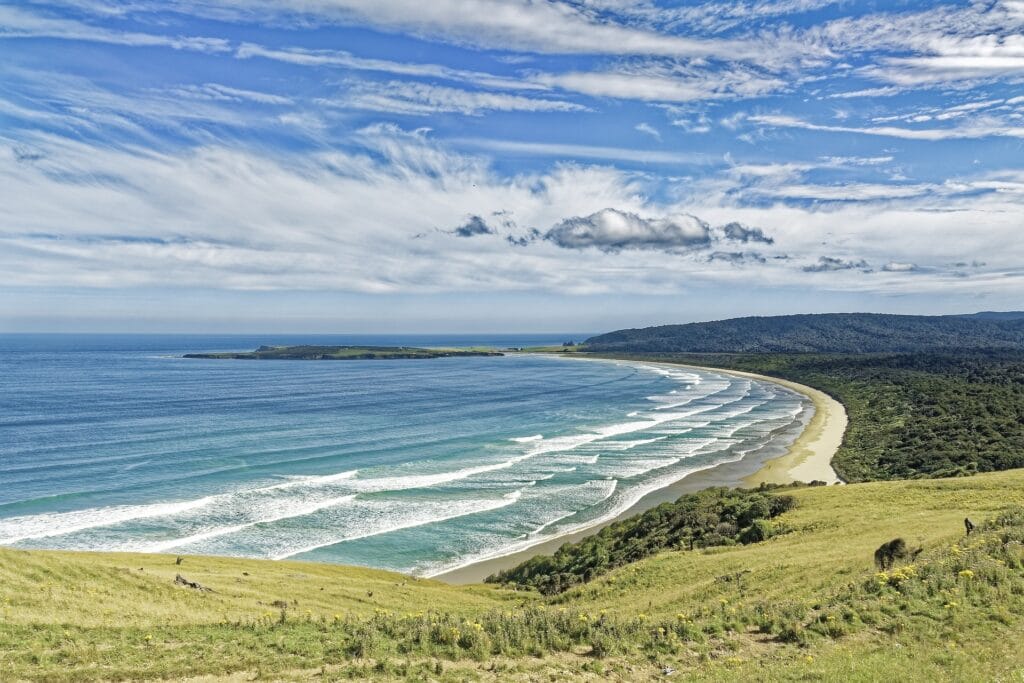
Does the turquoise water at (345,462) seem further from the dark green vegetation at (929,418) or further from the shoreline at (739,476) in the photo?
the dark green vegetation at (929,418)

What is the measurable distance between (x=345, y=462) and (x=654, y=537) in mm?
39432

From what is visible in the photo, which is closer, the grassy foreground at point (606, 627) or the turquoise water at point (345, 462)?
the grassy foreground at point (606, 627)

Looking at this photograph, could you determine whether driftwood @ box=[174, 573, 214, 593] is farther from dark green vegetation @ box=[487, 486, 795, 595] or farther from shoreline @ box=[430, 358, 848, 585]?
dark green vegetation @ box=[487, 486, 795, 595]

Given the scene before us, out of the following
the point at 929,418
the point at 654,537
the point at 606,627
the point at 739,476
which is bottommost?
the point at 739,476

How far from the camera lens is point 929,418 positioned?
8525 cm

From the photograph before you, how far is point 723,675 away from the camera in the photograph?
13.7m

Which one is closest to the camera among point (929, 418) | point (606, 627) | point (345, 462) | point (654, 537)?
point (606, 627)

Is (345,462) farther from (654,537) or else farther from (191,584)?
(191,584)

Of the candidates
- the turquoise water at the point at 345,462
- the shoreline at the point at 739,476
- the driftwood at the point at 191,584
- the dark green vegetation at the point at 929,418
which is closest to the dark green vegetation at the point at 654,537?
the shoreline at the point at 739,476

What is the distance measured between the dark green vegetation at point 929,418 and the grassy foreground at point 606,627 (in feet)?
132

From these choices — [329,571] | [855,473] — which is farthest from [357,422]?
[855,473]

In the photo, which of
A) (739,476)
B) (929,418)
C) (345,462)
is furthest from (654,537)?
(929,418)

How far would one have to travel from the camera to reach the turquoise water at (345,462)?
4238 centimetres

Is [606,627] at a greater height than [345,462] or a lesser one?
greater
